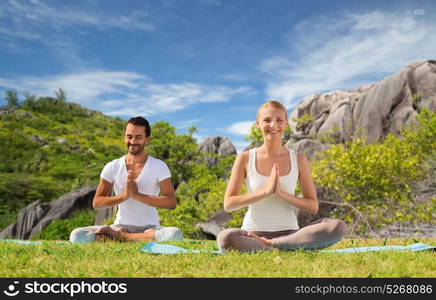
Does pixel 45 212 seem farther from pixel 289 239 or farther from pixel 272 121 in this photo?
pixel 289 239

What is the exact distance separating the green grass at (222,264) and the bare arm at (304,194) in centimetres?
49

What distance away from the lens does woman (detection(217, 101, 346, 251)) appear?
4.05 m

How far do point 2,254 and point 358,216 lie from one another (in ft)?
28.6

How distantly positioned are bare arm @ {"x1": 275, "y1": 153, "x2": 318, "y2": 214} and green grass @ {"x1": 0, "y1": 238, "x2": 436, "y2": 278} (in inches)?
19.2

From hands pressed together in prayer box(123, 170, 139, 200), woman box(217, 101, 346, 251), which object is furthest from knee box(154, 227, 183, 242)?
woman box(217, 101, 346, 251)

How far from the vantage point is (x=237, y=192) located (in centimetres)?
437

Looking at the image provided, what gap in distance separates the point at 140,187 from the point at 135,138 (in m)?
0.71

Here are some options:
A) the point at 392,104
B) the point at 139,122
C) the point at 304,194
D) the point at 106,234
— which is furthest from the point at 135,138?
the point at 392,104

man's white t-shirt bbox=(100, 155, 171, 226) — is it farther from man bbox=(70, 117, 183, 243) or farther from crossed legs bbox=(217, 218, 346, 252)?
crossed legs bbox=(217, 218, 346, 252)

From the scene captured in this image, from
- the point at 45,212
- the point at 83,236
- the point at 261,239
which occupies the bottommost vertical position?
the point at 45,212

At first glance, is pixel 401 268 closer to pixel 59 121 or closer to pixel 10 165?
pixel 10 165

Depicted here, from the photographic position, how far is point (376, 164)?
10789 mm

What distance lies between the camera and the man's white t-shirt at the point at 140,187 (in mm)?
6223

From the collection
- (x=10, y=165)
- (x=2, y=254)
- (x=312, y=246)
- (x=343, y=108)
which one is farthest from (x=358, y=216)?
(x=10, y=165)
